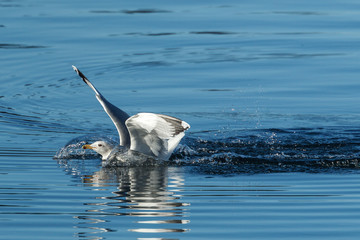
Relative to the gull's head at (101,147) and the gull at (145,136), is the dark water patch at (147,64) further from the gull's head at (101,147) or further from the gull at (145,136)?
the gull's head at (101,147)

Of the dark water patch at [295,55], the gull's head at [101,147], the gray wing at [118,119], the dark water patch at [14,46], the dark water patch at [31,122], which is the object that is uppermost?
the dark water patch at [295,55]

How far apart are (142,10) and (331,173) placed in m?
16.0

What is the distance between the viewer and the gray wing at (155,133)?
11.5 meters

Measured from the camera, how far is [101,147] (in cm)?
1296

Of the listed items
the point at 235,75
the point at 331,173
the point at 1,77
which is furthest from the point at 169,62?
the point at 331,173

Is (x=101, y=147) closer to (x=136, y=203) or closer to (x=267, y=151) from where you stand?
(x=267, y=151)

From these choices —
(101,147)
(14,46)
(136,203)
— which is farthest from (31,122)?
(14,46)

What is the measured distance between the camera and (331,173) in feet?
37.7

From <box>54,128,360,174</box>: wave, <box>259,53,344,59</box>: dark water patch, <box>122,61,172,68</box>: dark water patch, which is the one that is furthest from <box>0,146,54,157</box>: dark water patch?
<box>259,53,344,59</box>: dark water patch

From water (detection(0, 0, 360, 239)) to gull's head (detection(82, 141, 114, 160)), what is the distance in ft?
0.62

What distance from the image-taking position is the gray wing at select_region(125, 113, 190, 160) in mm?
11531

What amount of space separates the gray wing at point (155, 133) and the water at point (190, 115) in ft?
1.06

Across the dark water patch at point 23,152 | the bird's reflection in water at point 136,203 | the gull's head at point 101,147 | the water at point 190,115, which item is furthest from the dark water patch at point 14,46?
the bird's reflection in water at point 136,203

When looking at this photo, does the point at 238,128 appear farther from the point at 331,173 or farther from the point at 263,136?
the point at 331,173
